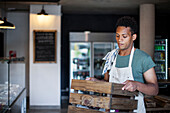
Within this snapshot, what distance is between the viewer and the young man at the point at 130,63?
156 cm

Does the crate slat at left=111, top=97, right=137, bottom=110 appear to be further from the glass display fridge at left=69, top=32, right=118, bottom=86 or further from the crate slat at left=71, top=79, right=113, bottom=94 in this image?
the glass display fridge at left=69, top=32, right=118, bottom=86

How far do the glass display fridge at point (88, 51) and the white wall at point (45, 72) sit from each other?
97cm

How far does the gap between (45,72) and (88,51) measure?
65.7 inches

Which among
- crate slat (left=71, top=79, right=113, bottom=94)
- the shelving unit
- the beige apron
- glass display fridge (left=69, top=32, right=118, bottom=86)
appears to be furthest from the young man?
glass display fridge (left=69, top=32, right=118, bottom=86)

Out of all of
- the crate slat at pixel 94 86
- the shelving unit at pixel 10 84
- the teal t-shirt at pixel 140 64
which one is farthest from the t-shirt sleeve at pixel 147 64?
the shelving unit at pixel 10 84

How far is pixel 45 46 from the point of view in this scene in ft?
18.8

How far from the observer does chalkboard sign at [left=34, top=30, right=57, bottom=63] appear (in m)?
5.70

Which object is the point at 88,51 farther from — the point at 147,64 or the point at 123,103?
the point at 123,103

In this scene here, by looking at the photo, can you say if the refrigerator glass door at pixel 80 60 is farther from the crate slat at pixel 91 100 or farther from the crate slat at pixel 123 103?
the crate slat at pixel 123 103

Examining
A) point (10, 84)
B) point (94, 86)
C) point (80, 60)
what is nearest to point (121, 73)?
point (94, 86)

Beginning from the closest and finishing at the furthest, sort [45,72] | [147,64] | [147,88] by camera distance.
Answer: [147,88] → [147,64] → [45,72]

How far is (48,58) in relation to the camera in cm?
573

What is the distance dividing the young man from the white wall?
389cm

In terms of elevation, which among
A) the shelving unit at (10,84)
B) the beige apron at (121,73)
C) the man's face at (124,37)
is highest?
the man's face at (124,37)
